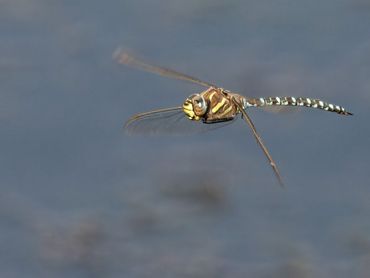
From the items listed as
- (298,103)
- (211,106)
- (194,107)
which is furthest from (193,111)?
(298,103)

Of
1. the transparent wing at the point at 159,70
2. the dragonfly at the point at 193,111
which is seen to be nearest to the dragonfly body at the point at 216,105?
the dragonfly at the point at 193,111

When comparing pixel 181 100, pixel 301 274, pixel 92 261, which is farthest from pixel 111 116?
pixel 301 274

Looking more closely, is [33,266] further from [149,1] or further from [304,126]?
[149,1]

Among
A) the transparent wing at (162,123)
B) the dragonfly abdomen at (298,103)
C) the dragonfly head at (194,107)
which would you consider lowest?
the dragonfly head at (194,107)

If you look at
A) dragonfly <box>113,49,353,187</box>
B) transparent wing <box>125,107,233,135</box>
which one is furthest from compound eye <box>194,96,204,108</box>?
transparent wing <box>125,107,233,135</box>

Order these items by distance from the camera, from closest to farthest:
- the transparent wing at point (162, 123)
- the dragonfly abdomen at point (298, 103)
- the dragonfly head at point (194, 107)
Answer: the dragonfly head at point (194, 107)
the transparent wing at point (162, 123)
the dragonfly abdomen at point (298, 103)

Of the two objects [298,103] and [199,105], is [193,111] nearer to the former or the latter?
[199,105]

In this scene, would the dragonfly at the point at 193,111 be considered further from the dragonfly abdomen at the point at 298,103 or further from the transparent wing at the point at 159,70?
the dragonfly abdomen at the point at 298,103

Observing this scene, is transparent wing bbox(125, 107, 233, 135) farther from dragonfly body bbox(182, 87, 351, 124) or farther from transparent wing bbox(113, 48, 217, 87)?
transparent wing bbox(113, 48, 217, 87)
